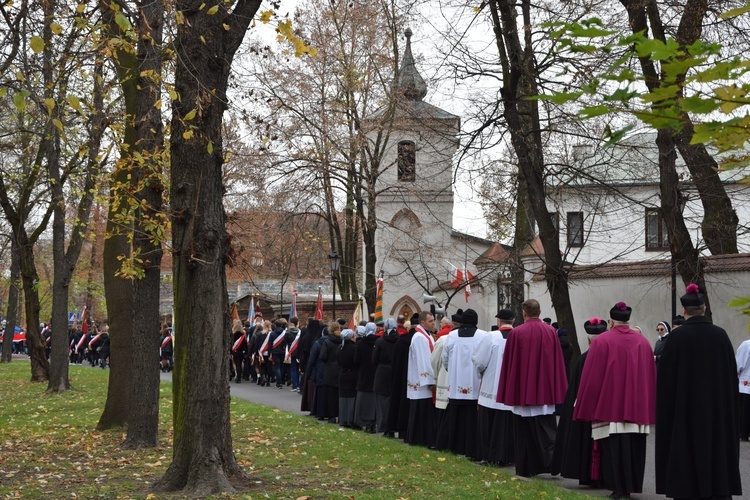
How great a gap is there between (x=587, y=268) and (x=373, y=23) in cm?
1850

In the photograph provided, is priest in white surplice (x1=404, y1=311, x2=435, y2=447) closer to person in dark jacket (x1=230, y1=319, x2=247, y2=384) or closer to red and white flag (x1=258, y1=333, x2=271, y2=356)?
red and white flag (x1=258, y1=333, x2=271, y2=356)

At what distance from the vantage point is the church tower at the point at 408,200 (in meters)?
35.0

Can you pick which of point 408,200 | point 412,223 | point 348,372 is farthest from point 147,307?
point 412,223

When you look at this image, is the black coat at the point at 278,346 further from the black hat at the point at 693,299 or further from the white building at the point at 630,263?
the black hat at the point at 693,299

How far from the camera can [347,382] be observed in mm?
18125

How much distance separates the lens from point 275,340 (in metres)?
28.4

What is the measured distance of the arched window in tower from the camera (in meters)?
39.0

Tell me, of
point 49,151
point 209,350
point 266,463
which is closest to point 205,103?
point 209,350

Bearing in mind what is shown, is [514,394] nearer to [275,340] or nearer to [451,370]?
[451,370]

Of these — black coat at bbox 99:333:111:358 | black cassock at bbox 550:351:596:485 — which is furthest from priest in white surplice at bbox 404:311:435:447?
black coat at bbox 99:333:111:358

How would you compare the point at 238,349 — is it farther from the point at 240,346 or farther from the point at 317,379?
the point at 317,379

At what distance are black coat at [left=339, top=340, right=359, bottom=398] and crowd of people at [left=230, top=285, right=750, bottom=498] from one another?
1.0 inches

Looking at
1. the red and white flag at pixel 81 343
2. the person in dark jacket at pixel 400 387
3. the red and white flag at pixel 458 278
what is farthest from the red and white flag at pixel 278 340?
the red and white flag at pixel 81 343

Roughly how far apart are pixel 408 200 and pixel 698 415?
1511 inches
